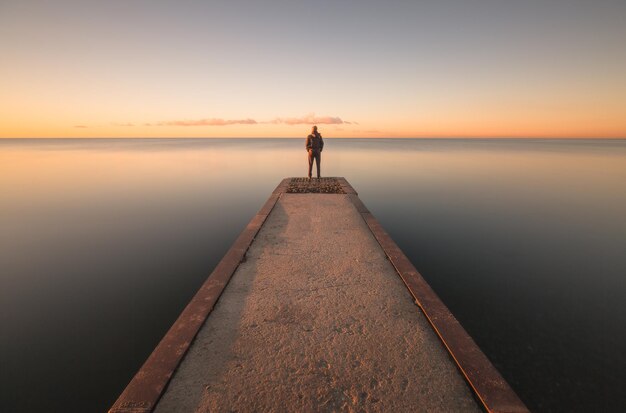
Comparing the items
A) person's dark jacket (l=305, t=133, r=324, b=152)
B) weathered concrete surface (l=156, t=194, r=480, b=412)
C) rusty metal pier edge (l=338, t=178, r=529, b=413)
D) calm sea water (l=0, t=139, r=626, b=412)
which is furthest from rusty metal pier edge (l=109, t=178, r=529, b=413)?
person's dark jacket (l=305, t=133, r=324, b=152)

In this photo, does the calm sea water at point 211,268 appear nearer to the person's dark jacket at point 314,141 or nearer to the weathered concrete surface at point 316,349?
the weathered concrete surface at point 316,349

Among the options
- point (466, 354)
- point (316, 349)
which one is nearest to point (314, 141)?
point (316, 349)

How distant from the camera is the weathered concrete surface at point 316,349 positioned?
2.66m

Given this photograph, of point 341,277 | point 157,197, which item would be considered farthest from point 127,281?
point 157,197

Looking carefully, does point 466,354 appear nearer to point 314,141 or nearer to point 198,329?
point 198,329

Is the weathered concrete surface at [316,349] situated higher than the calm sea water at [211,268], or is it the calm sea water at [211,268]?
the weathered concrete surface at [316,349]

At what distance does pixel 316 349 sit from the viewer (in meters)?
3.22

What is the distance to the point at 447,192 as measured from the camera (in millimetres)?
17250

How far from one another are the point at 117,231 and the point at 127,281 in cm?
450

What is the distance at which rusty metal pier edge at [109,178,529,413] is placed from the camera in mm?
2582

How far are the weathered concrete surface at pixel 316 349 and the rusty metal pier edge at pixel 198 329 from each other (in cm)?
10

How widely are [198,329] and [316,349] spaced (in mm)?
1453

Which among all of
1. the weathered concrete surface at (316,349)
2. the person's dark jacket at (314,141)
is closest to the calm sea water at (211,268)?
the weathered concrete surface at (316,349)

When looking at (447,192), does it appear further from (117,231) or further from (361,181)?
(117,231)
